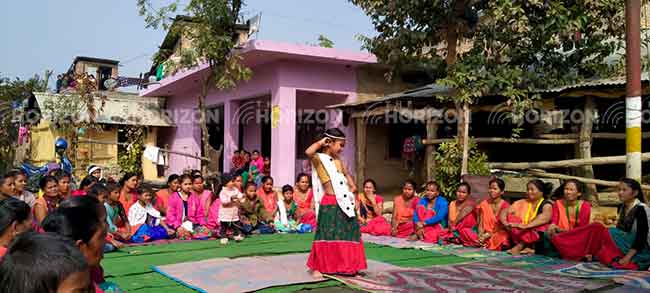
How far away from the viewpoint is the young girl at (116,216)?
7180mm

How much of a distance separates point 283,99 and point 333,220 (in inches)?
278

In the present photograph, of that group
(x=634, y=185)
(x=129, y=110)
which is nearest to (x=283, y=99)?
(x=634, y=185)

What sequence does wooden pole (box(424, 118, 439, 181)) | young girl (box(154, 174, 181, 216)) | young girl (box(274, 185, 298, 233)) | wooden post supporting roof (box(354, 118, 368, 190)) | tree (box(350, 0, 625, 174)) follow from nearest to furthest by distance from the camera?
young girl (box(154, 174, 181, 216)) → tree (box(350, 0, 625, 174)) → young girl (box(274, 185, 298, 233)) → wooden pole (box(424, 118, 439, 181)) → wooden post supporting roof (box(354, 118, 368, 190))

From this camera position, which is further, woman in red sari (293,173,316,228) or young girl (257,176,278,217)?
woman in red sari (293,173,316,228)

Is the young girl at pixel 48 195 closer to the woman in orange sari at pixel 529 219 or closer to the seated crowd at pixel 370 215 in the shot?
the seated crowd at pixel 370 215

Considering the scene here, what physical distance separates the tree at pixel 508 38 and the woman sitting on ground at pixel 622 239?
9.07ft

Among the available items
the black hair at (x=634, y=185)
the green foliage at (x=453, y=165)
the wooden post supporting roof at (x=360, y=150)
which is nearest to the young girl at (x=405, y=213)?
the green foliage at (x=453, y=165)

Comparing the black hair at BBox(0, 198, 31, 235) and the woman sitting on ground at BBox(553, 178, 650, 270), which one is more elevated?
the black hair at BBox(0, 198, 31, 235)

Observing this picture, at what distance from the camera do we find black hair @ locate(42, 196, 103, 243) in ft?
7.59

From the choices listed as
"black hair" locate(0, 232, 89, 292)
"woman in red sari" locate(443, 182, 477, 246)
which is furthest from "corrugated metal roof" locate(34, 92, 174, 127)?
"black hair" locate(0, 232, 89, 292)

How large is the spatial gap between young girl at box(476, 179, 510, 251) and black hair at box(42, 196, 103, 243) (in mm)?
5888

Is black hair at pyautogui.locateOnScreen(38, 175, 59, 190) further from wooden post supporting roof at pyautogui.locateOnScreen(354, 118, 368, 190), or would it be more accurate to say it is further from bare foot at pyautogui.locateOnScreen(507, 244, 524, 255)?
wooden post supporting roof at pyautogui.locateOnScreen(354, 118, 368, 190)

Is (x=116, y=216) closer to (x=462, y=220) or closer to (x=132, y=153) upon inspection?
(x=462, y=220)

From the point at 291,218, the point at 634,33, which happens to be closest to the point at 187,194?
the point at 291,218
